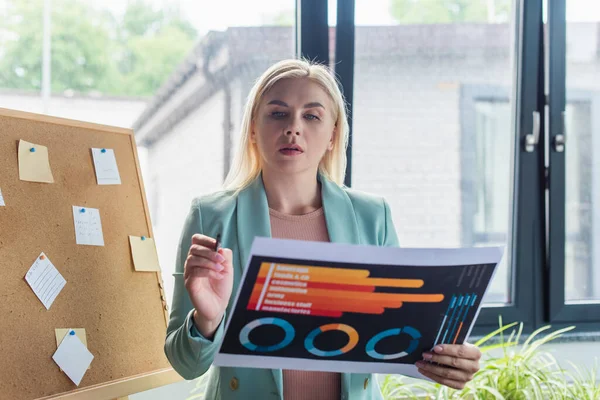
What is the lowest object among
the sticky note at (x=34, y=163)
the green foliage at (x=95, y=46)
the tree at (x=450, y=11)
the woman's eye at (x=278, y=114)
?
the sticky note at (x=34, y=163)

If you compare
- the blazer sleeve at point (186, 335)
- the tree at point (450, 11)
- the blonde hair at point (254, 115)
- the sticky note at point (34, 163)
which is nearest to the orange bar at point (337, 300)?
the blazer sleeve at point (186, 335)

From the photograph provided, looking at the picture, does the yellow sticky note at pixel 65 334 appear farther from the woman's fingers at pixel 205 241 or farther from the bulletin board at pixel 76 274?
the woman's fingers at pixel 205 241

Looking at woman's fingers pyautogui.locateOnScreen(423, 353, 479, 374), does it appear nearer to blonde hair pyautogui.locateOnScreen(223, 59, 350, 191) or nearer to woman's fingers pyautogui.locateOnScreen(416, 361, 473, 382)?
woman's fingers pyautogui.locateOnScreen(416, 361, 473, 382)

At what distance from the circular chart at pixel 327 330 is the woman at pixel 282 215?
16 centimetres

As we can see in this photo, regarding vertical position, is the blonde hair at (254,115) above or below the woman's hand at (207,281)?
above

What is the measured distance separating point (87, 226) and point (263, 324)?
72 cm

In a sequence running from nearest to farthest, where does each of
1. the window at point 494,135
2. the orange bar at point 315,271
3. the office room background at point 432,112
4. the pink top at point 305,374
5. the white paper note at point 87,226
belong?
the orange bar at point 315,271, the pink top at point 305,374, the white paper note at point 87,226, the office room background at point 432,112, the window at point 494,135

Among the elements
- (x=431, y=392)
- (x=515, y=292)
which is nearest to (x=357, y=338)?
(x=431, y=392)

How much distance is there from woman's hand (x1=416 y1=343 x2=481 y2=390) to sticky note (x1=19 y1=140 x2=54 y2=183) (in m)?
0.97

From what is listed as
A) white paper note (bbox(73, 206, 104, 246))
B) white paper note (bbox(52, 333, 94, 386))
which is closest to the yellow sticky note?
white paper note (bbox(52, 333, 94, 386))

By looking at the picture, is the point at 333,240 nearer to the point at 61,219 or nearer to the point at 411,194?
the point at 61,219

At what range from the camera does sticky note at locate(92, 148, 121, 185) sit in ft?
5.95

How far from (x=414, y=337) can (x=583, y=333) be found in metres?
1.80

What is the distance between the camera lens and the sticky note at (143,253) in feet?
5.99
